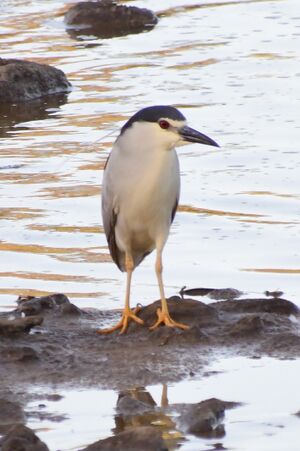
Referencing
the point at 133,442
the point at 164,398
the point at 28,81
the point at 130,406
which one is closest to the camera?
the point at 133,442

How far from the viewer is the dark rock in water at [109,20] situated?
1639 cm

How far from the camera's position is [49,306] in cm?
720

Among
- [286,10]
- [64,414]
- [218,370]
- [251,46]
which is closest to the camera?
[64,414]

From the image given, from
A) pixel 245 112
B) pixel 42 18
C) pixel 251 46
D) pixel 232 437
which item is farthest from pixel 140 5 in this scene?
pixel 232 437

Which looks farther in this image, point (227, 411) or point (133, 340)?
point (133, 340)

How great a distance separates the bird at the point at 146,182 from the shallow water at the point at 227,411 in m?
0.81

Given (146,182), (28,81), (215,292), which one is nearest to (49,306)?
(146,182)

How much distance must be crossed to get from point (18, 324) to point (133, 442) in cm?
158

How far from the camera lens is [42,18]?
17.1m

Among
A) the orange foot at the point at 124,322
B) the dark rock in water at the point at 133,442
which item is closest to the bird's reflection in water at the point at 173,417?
the dark rock in water at the point at 133,442

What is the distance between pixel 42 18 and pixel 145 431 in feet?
40.4

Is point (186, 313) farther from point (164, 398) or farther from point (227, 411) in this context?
point (227, 411)

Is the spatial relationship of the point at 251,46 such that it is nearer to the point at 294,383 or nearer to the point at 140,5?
the point at 140,5

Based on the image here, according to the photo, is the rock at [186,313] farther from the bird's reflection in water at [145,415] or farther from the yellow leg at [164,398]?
the bird's reflection in water at [145,415]
